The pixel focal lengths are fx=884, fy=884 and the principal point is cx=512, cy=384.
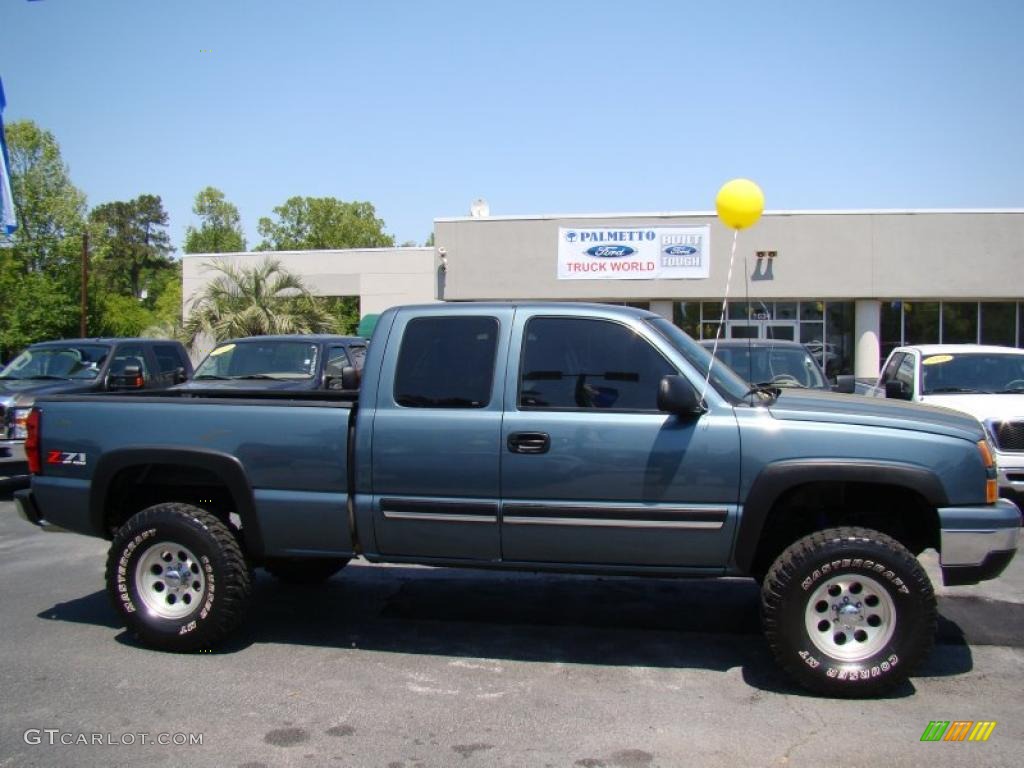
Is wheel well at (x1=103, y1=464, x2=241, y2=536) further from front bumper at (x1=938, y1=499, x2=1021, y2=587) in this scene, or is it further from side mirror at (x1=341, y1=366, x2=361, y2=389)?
front bumper at (x1=938, y1=499, x2=1021, y2=587)

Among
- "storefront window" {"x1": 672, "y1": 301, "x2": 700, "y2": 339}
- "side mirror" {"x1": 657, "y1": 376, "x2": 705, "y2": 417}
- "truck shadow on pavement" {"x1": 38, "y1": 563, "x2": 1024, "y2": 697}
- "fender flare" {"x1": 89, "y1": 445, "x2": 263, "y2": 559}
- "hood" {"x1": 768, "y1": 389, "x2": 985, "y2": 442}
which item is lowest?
"truck shadow on pavement" {"x1": 38, "y1": 563, "x2": 1024, "y2": 697}

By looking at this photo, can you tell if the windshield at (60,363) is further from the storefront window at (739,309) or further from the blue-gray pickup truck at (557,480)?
the storefront window at (739,309)

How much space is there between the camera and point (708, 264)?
2500cm

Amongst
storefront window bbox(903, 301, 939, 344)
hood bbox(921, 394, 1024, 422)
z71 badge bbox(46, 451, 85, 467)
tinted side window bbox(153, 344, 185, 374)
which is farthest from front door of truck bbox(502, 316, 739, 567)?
storefront window bbox(903, 301, 939, 344)

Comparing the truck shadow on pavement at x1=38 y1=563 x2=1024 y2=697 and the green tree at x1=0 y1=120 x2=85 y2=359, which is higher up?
the green tree at x1=0 y1=120 x2=85 y2=359

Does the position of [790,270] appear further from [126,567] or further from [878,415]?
[126,567]

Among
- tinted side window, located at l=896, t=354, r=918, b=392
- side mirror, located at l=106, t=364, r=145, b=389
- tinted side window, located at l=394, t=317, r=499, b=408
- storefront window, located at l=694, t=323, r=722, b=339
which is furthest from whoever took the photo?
storefront window, located at l=694, t=323, r=722, b=339

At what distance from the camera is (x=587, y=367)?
15.8 feet

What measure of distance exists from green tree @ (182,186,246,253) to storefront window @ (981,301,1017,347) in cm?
7161

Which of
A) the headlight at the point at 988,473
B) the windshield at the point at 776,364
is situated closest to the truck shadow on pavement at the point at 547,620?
the headlight at the point at 988,473

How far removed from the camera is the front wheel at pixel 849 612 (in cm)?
439

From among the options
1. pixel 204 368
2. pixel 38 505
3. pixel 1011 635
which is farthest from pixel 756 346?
pixel 38 505

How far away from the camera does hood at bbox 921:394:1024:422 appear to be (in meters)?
8.87

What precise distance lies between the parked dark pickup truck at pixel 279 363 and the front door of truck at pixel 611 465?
6537mm
